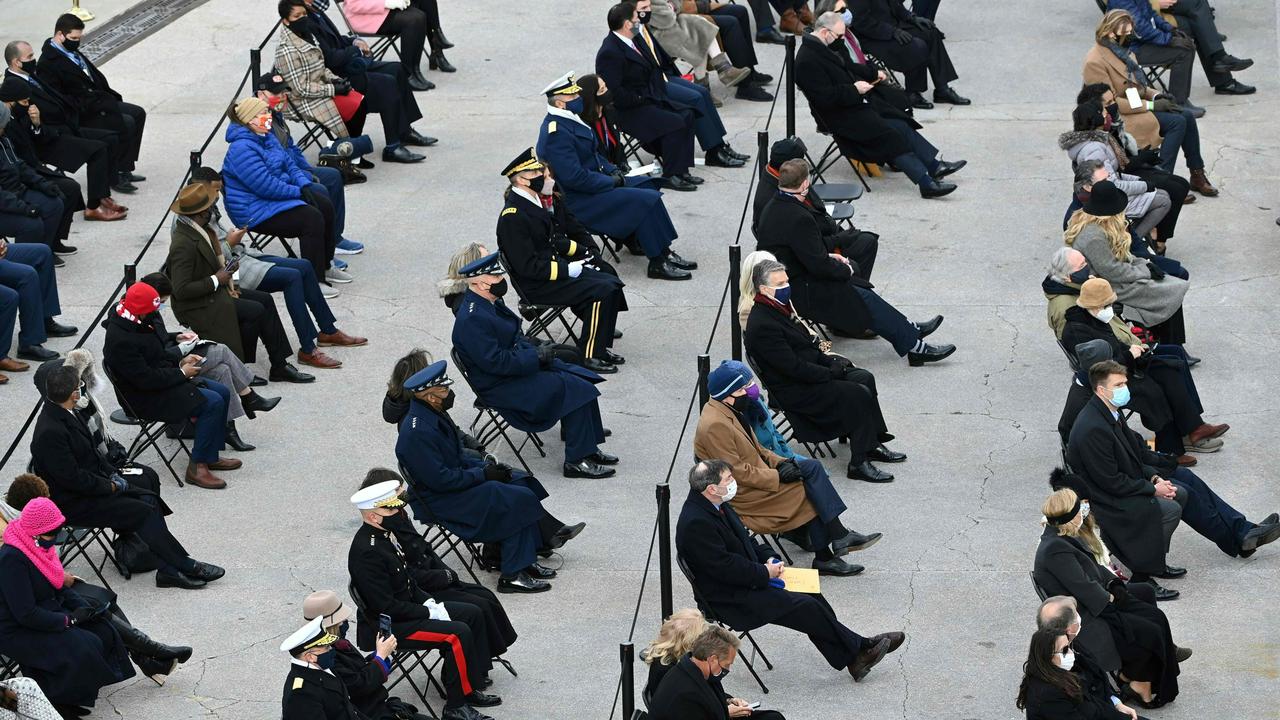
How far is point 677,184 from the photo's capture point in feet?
51.9

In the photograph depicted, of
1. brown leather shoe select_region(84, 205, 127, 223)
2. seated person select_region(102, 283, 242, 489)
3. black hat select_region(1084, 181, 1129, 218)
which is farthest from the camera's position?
brown leather shoe select_region(84, 205, 127, 223)

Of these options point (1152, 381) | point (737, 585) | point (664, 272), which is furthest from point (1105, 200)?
point (737, 585)

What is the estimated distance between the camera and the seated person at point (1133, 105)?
15.1 metres

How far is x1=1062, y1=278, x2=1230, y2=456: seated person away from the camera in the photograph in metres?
11.8

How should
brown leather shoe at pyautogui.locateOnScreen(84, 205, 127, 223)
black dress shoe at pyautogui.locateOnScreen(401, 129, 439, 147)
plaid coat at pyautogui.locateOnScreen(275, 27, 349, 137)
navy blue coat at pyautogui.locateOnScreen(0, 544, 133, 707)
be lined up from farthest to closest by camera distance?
black dress shoe at pyautogui.locateOnScreen(401, 129, 439, 147)
plaid coat at pyautogui.locateOnScreen(275, 27, 349, 137)
brown leather shoe at pyautogui.locateOnScreen(84, 205, 127, 223)
navy blue coat at pyautogui.locateOnScreen(0, 544, 133, 707)

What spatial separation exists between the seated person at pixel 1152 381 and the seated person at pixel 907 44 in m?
5.52

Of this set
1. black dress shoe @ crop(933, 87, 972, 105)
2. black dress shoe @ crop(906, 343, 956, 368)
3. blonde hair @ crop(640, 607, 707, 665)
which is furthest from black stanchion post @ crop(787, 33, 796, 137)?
blonde hair @ crop(640, 607, 707, 665)

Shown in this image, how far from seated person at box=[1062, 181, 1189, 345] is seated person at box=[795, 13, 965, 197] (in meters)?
3.05

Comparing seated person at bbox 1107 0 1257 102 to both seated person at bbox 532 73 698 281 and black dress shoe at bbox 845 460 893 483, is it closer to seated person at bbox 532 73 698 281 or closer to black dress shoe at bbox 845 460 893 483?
seated person at bbox 532 73 698 281

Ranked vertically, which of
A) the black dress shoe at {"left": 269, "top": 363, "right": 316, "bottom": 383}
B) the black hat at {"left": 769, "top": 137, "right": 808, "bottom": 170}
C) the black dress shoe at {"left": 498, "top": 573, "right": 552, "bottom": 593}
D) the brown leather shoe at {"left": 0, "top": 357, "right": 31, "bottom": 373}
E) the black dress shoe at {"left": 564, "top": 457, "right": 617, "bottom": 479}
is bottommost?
the black dress shoe at {"left": 564, "top": 457, "right": 617, "bottom": 479}

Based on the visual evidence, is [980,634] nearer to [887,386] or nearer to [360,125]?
[887,386]

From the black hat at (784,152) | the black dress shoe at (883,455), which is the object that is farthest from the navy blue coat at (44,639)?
the black hat at (784,152)

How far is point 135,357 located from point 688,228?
530cm

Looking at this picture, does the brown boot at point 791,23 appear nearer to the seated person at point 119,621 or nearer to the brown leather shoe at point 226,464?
the brown leather shoe at point 226,464
